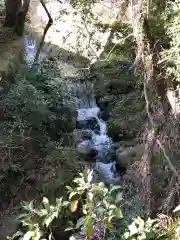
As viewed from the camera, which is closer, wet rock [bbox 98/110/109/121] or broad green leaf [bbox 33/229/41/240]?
broad green leaf [bbox 33/229/41/240]

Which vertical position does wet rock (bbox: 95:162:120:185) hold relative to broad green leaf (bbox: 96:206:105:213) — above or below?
below

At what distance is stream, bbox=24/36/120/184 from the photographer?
862cm

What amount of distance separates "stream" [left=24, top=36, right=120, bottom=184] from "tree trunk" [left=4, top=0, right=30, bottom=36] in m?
0.60

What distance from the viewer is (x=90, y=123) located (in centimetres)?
997

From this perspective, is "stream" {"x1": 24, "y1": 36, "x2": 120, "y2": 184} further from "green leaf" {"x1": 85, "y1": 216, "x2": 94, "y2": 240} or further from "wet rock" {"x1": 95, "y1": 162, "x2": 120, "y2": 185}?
"green leaf" {"x1": 85, "y1": 216, "x2": 94, "y2": 240}

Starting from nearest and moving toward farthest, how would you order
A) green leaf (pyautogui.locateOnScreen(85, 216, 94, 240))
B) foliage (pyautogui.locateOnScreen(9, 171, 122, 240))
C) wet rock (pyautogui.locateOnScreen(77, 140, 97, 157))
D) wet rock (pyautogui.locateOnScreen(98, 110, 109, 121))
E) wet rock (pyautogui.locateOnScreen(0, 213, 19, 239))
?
green leaf (pyautogui.locateOnScreen(85, 216, 94, 240)) → foliage (pyautogui.locateOnScreen(9, 171, 122, 240)) → wet rock (pyautogui.locateOnScreen(0, 213, 19, 239)) → wet rock (pyautogui.locateOnScreen(77, 140, 97, 157)) → wet rock (pyautogui.locateOnScreen(98, 110, 109, 121))

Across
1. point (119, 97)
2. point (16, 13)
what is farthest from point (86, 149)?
point (16, 13)

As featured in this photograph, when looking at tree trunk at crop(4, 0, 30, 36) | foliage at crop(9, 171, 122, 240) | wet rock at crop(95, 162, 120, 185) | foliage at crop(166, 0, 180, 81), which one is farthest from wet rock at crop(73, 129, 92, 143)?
tree trunk at crop(4, 0, 30, 36)

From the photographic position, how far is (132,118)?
8445 millimetres

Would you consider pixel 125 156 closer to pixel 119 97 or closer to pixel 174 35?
pixel 119 97

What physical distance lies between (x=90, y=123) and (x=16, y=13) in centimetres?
404

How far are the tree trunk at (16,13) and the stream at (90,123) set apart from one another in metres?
0.60

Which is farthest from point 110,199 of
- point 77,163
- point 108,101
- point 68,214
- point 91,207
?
point 108,101

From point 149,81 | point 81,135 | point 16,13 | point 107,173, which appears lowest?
point 107,173
